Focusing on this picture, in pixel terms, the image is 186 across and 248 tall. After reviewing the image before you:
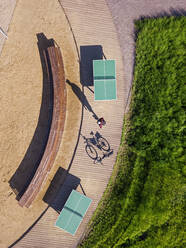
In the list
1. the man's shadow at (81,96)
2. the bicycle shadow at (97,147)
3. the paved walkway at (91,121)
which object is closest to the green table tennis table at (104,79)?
the paved walkway at (91,121)

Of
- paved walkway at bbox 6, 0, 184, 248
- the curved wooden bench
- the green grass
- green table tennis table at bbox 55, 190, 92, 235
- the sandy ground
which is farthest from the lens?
the sandy ground

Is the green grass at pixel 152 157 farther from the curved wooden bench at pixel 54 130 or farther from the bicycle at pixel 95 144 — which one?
the curved wooden bench at pixel 54 130

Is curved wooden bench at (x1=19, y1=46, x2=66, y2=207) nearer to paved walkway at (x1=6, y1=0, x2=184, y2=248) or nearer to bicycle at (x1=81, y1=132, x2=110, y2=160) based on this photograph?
paved walkway at (x1=6, y1=0, x2=184, y2=248)

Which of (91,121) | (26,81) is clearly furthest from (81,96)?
(26,81)

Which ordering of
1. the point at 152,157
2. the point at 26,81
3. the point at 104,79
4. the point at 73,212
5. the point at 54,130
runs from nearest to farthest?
the point at 73,212 < the point at 104,79 < the point at 54,130 < the point at 152,157 < the point at 26,81

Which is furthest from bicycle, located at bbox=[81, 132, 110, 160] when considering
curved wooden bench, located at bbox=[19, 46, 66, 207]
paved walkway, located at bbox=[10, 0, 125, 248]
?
curved wooden bench, located at bbox=[19, 46, 66, 207]

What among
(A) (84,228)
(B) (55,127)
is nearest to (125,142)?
(B) (55,127)

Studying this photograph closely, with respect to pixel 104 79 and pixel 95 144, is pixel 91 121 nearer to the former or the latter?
pixel 95 144
